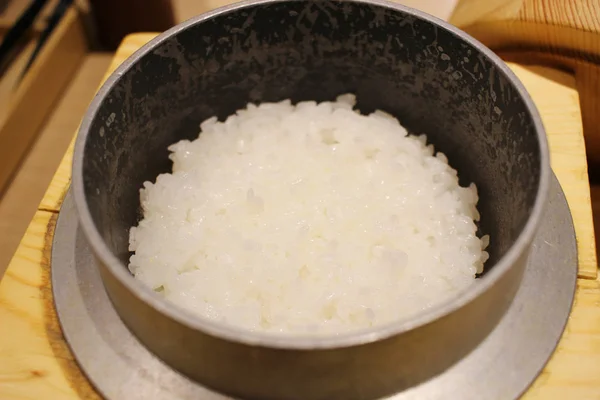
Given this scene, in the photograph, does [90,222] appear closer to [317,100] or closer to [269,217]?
[269,217]

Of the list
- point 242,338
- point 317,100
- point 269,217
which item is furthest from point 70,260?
point 317,100

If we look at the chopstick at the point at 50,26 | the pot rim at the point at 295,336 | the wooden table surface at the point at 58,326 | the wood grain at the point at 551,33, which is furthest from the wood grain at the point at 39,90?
the wood grain at the point at 551,33

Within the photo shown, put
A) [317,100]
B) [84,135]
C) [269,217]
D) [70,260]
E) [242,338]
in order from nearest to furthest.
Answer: [242,338]
[84,135]
[70,260]
[269,217]
[317,100]

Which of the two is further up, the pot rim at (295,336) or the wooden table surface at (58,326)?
A: the pot rim at (295,336)

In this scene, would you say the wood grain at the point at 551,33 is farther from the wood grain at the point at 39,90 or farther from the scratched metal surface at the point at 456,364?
the wood grain at the point at 39,90

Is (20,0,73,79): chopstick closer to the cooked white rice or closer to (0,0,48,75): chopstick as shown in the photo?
(0,0,48,75): chopstick

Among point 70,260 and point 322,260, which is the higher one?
point 70,260
